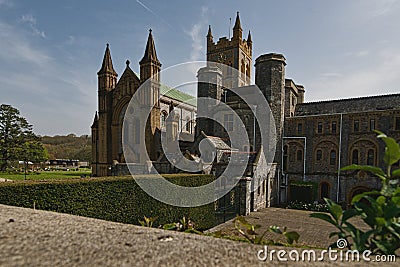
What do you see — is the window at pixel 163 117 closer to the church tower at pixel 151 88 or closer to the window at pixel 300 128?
the church tower at pixel 151 88

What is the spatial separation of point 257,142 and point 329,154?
6.82 m

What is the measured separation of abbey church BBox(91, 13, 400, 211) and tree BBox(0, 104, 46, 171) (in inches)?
913

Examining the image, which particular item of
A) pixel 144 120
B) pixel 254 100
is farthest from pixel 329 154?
pixel 144 120

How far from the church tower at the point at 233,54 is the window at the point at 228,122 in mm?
14383

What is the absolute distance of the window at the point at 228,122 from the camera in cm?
2422

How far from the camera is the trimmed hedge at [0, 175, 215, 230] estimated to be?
7781mm

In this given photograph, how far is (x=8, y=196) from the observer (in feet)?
24.5

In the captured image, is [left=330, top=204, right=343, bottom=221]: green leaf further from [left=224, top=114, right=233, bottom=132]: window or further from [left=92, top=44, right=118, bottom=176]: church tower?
[left=92, top=44, right=118, bottom=176]: church tower

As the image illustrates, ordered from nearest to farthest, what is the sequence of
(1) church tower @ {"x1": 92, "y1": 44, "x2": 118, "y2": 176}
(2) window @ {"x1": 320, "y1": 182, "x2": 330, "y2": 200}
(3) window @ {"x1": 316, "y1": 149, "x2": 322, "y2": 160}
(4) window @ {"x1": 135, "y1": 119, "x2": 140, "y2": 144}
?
1. (2) window @ {"x1": 320, "y1": 182, "x2": 330, "y2": 200}
2. (3) window @ {"x1": 316, "y1": 149, "x2": 322, "y2": 160}
3. (4) window @ {"x1": 135, "y1": 119, "x2": 140, "y2": 144}
4. (1) church tower @ {"x1": 92, "y1": 44, "x2": 118, "y2": 176}

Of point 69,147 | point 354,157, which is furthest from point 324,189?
point 69,147

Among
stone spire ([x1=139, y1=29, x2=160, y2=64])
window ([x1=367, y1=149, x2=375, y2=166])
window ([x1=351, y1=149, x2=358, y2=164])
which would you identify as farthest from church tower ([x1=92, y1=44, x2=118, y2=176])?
window ([x1=367, y1=149, x2=375, y2=166])

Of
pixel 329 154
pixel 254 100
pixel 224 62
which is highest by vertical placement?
pixel 224 62

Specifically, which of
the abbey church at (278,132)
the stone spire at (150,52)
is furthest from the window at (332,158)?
the stone spire at (150,52)

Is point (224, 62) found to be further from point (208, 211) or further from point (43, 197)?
point (43, 197)
